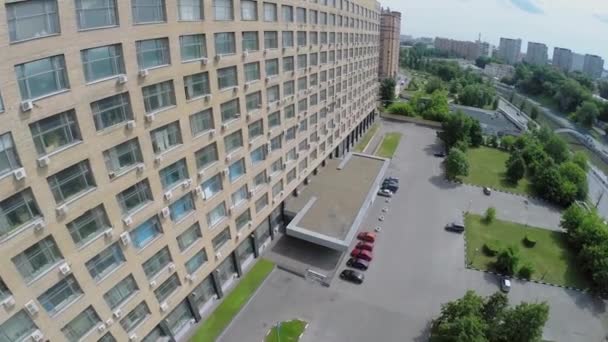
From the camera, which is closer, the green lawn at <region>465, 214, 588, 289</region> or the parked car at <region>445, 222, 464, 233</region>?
the green lawn at <region>465, 214, 588, 289</region>

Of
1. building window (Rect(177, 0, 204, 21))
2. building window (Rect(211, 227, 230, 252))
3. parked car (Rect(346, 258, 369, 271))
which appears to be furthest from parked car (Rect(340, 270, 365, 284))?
building window (Rect(177, 0, 204, 21))

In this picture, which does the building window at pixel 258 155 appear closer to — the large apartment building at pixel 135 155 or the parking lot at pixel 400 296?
the large apartment building at pixel 135 155

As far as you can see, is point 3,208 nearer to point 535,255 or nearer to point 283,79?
point 283,79

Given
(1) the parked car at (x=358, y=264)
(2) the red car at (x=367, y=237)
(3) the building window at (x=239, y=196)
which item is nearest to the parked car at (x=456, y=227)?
(2) the red car at (x=367, y=237)

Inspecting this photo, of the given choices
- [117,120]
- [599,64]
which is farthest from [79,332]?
[599,64]

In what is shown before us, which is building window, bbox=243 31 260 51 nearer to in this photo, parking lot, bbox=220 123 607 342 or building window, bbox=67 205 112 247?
building window, bbox=67 205 112 247

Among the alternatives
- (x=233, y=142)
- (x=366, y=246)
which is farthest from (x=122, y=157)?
(x=366, y=246)

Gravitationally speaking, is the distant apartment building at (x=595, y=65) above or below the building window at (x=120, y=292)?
above
